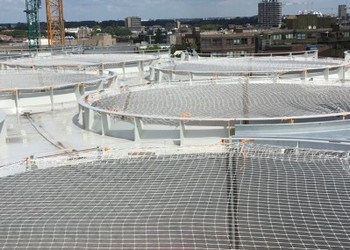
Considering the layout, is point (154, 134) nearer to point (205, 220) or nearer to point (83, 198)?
point (83, 198)

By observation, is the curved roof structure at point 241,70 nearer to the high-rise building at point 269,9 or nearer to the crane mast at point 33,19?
the crane mast at point 33,19

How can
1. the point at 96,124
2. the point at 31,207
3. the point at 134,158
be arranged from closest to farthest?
1. the point at 31,207
2. the point at 134,158
3. the point at 96,124

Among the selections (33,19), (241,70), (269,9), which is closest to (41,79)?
(241,70)

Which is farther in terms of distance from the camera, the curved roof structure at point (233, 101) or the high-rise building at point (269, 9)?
the high-rise building at point (269, 9)

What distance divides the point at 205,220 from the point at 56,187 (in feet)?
5.01

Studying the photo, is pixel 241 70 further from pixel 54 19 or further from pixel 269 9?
pixel 269 9

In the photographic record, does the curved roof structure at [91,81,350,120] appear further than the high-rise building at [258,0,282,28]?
No

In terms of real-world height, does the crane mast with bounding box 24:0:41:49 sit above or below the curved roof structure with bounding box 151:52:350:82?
above

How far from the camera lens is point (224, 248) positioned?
3652 millimetres

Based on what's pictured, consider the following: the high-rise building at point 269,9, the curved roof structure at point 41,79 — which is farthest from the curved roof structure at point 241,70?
the high-rise building at point 269,9

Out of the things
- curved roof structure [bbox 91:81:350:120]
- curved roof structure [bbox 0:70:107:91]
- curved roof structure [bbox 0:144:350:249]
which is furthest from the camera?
curved roof structure [bbox 0:70:107:91]

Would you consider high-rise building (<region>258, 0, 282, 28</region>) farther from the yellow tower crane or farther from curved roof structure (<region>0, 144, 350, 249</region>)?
curved roof structure (<region>0, 144, 350, 249</region>)

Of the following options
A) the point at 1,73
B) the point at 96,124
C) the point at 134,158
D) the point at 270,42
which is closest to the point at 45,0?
the point at 270,42

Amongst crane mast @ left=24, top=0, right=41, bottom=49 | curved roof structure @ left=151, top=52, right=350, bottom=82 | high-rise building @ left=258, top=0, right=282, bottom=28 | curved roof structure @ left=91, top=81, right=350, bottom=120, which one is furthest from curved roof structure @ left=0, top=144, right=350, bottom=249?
high-rise building @ left=258, top=0, right=282, bottom=28
